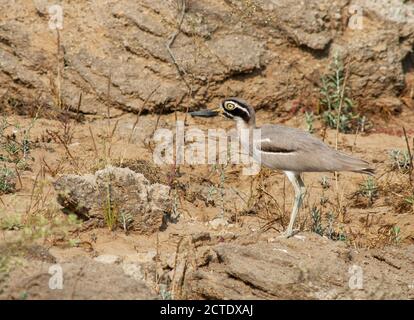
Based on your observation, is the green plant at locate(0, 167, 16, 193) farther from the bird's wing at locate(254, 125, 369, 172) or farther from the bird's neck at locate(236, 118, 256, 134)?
the bird's wing at locate(254, 125, 369, 172)

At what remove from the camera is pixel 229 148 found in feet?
34.8

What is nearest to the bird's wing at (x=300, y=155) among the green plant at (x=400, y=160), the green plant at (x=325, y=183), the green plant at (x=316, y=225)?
the green plant at (x=316, y=225)

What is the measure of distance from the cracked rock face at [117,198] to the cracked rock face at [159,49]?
7.97 feet

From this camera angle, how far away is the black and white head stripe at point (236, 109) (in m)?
9.14

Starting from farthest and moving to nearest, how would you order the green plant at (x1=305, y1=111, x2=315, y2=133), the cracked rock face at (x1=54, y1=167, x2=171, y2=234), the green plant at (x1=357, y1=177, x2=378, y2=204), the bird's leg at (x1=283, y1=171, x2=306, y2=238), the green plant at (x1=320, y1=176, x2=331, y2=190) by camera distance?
the green plant at (x1=305, y1=111, x2=315, y2=133), the green plant at (x1=320, y1=176, x2=331, y2=190), the green plant at (x1=357, y1=177, x2=378, y2=204), the bird's leg at (x1=283, y1=171, x2=306, y2=238), the cracked rock face at (x1=54, y1=167, x2=171, y2=234)

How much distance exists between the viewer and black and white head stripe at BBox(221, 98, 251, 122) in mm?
9141

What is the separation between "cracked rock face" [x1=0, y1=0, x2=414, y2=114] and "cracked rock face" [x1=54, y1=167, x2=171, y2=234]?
2428 millimetres

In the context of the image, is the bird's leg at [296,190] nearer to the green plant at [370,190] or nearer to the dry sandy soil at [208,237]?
the dry sandy soil at [208,237]

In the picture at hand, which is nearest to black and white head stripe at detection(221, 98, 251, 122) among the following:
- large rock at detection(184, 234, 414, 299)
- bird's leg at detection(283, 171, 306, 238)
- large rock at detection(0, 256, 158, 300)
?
bird's leg at detection(283, 171, 306, 238)

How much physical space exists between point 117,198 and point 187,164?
2.21 m

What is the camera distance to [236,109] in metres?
9.19

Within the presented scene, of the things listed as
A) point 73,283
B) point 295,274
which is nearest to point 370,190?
point 295,274

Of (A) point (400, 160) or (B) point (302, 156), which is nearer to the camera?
(B) point (302, 156)

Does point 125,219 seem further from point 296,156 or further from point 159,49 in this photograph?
point 159,49
